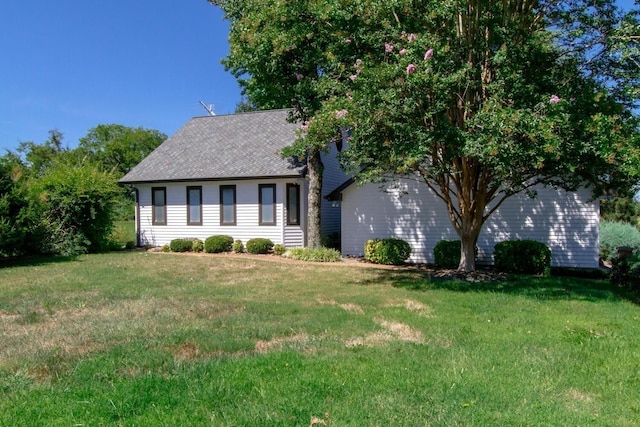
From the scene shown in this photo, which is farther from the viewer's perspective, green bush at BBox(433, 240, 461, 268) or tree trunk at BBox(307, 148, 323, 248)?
tree trunk at BBox(307, 148, 323, 248)

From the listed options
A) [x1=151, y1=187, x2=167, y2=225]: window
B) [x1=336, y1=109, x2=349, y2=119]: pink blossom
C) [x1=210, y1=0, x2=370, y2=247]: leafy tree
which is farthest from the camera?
[x1=151, y1=187, x2=167, y2=225]: window

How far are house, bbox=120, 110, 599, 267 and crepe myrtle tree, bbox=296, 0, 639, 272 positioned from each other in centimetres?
443

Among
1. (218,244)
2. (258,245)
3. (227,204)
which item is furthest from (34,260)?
(258,245)

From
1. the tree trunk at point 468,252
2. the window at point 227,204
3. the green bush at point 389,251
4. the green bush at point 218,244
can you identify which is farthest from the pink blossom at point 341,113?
the window at point 227,204

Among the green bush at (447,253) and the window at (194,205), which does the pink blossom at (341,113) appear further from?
the window at (194,205)

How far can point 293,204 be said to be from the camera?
1847 cm

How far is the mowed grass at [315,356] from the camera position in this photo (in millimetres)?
3816

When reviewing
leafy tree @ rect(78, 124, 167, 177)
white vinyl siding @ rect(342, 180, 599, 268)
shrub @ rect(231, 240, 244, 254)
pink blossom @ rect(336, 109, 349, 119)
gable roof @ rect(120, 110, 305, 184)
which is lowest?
shrub @ rect(231, 240, 244, 254)

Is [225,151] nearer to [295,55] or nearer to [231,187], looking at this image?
A: [231,187]

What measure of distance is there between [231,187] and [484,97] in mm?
11798

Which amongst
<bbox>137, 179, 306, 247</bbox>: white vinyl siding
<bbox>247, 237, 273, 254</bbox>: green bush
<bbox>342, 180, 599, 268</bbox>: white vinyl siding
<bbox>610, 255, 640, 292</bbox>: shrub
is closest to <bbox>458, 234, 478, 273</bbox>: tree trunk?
<bbox>342, 180, 599, 268</bbox>: white vinyl siding

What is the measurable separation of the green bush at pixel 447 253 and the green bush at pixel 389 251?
111cm

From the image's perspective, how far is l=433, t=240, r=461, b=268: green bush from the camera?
14633 mm

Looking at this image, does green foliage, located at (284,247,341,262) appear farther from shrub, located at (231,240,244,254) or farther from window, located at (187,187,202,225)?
window, located at (187,187,202,225)
